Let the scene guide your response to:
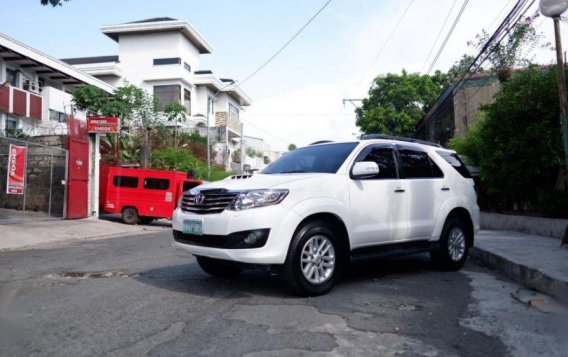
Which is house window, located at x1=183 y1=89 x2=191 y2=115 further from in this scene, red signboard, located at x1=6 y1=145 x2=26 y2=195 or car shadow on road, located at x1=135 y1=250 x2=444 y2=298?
car shadow on road, located at x1=135 y1=250 x2=444 y2=298

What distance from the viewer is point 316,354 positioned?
370 cm

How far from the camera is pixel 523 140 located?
11297 millimetres

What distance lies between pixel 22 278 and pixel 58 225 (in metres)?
9.59

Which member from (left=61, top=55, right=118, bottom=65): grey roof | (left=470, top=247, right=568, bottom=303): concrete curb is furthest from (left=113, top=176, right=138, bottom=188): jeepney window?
(left=61, top=55, right=118, bottom=65): grey roof

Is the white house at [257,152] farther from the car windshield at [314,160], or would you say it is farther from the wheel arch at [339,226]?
the wheel arch at [339,226]

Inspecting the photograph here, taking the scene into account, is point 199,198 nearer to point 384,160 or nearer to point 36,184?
point 384,160

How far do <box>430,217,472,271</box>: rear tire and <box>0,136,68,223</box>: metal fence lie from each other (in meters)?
12.8

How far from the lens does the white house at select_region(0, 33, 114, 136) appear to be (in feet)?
75.3

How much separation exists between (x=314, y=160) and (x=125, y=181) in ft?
47.9

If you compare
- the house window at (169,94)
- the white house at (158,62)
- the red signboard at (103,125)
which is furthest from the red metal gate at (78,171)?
the house window at (169,94)

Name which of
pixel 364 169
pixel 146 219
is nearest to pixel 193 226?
pixel 364 169

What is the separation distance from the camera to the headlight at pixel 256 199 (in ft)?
17.2

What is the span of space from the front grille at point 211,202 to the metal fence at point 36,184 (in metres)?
11.4

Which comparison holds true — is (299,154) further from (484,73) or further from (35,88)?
(35,88)
